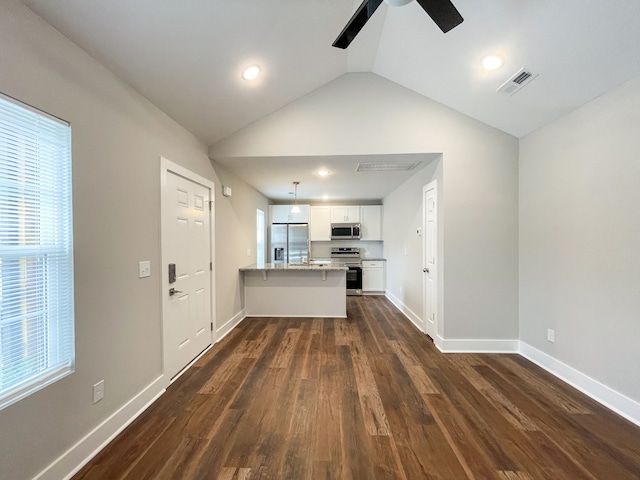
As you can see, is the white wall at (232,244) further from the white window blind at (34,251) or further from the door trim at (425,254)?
the door trim at (425,254)

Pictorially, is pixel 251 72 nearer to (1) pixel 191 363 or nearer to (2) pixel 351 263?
(1) pixel 191 363

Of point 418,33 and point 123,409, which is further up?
point 418,33

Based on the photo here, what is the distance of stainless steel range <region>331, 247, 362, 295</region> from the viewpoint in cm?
611

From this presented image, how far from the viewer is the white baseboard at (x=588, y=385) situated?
6.23 ft

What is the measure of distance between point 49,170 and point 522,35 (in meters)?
3.23

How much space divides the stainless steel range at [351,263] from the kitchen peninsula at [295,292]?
1.73 m

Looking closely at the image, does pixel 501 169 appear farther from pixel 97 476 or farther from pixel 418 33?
pixel 97 476

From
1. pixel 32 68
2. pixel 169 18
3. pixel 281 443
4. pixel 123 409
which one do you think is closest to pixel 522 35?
pixel 169 18

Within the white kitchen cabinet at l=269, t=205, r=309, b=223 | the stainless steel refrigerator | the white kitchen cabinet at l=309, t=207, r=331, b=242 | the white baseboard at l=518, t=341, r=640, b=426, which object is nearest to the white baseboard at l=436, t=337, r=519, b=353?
the white baseboard at l=518, t=341, r=640, b=426

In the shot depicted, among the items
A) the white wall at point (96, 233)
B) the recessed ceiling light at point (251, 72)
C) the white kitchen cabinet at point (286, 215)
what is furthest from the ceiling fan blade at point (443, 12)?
the white kitchen cabinet at point (286, 215)

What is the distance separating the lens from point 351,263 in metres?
6.29

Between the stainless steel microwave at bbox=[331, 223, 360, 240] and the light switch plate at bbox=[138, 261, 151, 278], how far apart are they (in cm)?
466

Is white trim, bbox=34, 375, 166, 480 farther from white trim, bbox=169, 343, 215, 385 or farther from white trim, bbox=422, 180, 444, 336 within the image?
white trim, bbox=422, 180, 444, 336

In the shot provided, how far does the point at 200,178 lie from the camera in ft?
9.64
